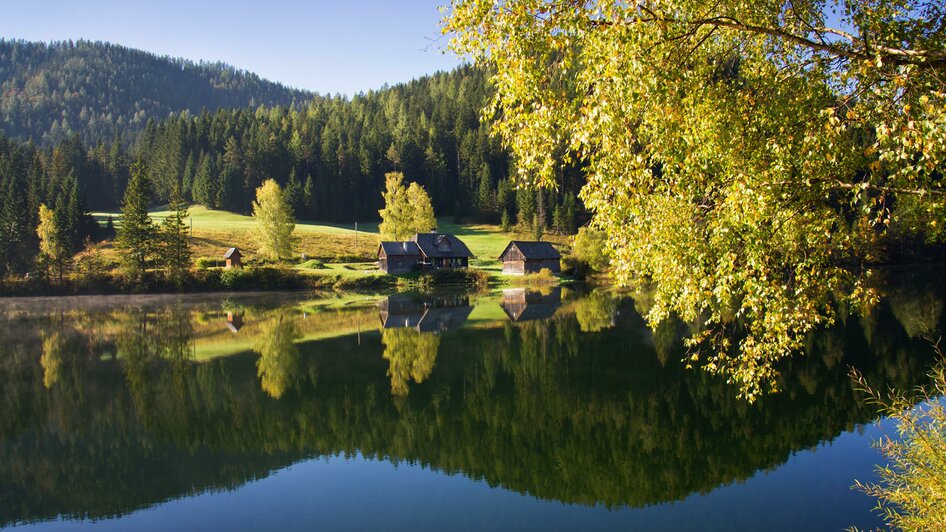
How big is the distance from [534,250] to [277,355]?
185ft

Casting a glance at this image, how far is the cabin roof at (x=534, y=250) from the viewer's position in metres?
83.0

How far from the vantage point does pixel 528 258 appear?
82.6 meters

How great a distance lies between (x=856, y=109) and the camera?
7.88 meters

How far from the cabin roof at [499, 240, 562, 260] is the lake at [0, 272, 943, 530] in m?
47.7

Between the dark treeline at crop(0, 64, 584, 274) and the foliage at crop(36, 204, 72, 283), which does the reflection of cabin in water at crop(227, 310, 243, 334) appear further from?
the dark treeline at crop(0, 64, 584, 274)

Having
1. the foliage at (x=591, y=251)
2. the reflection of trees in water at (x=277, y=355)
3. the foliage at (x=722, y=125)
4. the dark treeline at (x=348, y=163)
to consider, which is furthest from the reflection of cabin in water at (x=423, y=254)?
the foliage at (x=722, y=125)

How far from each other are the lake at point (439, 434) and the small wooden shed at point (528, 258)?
4748 centimetres

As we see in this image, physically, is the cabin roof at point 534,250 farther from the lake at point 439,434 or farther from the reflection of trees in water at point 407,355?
the lake at point 439,434

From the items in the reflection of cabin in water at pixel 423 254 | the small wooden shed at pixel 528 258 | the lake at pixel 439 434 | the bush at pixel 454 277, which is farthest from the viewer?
the small wooden shed at pixel 528 258

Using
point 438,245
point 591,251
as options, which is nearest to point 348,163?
point 438,245

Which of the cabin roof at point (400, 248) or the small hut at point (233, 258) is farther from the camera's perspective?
the cabin roof at point (400, 248)

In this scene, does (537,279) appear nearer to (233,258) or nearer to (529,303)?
(529,303)

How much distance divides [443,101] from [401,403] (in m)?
142

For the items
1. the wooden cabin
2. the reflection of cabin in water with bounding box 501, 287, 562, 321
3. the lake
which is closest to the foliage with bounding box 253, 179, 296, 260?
the wooden cabin
